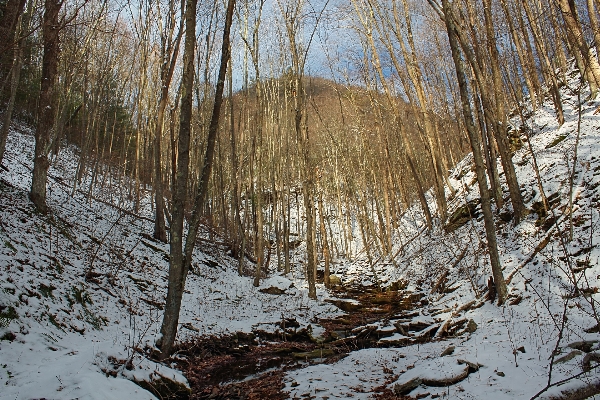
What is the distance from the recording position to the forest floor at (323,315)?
356 centimetres

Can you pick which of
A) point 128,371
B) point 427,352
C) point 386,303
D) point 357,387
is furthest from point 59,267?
point 386,303

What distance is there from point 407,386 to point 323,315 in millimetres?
5492

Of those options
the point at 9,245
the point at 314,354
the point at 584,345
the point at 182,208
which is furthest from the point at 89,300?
the point at 584,345

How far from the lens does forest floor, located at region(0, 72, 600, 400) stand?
3557mm

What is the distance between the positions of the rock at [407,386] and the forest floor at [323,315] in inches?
0.6

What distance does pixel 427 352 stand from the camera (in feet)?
16.4

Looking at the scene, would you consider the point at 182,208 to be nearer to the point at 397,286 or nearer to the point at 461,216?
the point at 397,286

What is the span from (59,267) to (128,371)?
3.70 m

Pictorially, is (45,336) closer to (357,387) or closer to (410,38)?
(357,387)

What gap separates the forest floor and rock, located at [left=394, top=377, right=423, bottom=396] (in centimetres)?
2

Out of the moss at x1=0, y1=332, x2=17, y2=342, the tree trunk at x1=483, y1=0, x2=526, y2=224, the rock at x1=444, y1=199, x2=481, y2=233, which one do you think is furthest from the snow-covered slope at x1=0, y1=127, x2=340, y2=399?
the tree trunk at x1=483, y1=0, x2=526, y2=224

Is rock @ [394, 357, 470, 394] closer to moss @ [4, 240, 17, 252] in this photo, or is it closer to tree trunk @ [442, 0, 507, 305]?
tree trunk @ [442, 0, 507, 305]

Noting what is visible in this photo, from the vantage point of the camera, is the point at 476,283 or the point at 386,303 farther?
the point at 386,303

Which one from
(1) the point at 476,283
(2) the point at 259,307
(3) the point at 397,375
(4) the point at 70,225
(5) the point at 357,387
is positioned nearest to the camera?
(5) the point at 357,387
